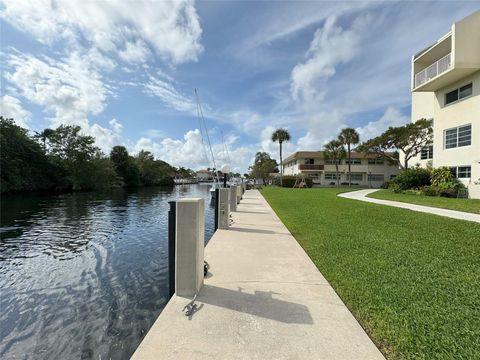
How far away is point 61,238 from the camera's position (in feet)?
36.3

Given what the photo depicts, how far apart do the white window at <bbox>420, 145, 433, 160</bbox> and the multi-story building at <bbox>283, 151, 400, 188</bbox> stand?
2597 centimetres

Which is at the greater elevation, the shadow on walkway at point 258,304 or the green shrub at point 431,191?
the green shrub at point 431,191

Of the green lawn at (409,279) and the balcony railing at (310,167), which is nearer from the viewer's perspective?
the green lawn at (409,279)

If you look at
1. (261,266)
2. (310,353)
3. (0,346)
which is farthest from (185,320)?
(0,346)

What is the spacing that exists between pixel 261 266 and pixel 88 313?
3.22 metres

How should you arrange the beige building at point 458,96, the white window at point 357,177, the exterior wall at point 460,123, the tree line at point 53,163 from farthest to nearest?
the white window at point 357,177 → the tree line at point 53,163 → the beige building at point 458,96 → the exterior wall at point 460,123

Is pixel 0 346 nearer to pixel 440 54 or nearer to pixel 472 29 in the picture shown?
pixel 472 29

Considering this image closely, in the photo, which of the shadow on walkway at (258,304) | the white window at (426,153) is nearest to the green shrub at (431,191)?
the white window at (426,153)

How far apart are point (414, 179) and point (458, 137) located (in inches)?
190

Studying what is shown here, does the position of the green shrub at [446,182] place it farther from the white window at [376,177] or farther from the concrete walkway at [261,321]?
the white window at [376,177]

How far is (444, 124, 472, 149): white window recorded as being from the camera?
2019 centimetres

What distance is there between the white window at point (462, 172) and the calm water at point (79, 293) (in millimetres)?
19647

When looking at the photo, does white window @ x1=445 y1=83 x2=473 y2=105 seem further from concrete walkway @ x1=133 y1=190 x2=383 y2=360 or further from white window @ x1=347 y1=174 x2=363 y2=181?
white window @ x1=347 y1=174 x2=363 y2=181

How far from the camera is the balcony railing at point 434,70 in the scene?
822 inches
